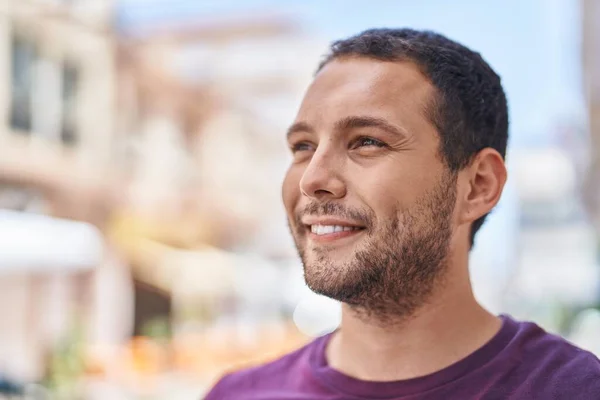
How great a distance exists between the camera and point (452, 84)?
114 cm

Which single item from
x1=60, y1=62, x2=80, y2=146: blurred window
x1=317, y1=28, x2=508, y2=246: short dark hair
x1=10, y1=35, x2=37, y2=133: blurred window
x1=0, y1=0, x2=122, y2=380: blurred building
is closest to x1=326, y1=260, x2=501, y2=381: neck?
x1=317, y1=28, x2=508, y2=246: short dark hair

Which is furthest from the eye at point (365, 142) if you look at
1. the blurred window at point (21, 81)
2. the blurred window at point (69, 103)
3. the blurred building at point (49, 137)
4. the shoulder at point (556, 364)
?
the blurred window at point (69, 103)

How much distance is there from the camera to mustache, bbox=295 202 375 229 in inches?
41.4

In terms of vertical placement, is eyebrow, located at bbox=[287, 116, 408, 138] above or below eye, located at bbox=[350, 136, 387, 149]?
above

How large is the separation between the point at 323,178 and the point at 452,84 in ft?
0.86

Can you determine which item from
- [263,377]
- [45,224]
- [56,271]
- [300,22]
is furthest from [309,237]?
[300,22]

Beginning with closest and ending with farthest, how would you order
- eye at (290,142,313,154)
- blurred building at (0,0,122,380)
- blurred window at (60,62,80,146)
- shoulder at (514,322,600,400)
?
shoulder at (514,322,600,400), eye at (290,142,313,154), blurred building at (0,0,122,380), blurred window at (60,62,80,146)

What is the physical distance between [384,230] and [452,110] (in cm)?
23

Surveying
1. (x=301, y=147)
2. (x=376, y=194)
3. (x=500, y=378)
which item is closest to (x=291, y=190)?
(x=301, y=147)

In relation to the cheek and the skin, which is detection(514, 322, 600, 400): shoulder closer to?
the skin

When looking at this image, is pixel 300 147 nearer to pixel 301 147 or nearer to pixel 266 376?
pixel 301 147

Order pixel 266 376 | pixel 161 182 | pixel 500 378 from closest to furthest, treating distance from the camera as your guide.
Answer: pixel 500 378
pixel 266 376
pixel 161 182

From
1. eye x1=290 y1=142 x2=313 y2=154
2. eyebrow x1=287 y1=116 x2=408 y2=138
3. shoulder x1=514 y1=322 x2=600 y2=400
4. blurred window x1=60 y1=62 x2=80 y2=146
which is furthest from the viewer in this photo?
blurred window x1=60 y1=62 x2=80 y2=146

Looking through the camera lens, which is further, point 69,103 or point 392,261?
point 69,103
